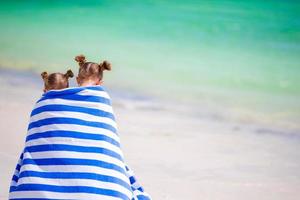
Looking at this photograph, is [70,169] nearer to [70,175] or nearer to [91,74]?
[70,175]

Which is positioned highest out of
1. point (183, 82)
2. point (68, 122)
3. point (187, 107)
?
point (183, 82)

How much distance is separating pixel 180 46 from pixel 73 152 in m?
3.65

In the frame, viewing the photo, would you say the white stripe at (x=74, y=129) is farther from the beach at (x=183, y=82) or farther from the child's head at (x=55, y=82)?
the beach at (x=183, y=82)

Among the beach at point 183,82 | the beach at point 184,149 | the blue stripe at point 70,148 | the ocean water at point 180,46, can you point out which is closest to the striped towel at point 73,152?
the blue stripe at point 70,148

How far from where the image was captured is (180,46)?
222 inches

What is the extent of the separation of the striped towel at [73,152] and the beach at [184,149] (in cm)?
137

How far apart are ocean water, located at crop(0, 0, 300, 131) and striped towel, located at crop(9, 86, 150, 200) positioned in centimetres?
295

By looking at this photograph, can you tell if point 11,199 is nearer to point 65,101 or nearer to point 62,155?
point 62,155

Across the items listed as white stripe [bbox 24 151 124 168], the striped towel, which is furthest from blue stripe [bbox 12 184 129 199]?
white stripe [bbox 24 151 124 168]

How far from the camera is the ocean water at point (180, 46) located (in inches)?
206

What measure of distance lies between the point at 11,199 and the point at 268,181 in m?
2.33

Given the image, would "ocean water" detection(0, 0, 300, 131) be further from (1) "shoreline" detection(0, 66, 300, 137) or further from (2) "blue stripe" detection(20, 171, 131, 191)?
(2) "blue stripe" detection(20, 171, 131, 191)

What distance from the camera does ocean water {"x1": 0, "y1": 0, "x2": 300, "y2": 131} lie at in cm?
523

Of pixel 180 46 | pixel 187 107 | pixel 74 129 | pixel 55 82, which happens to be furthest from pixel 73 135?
pixel 180 46
